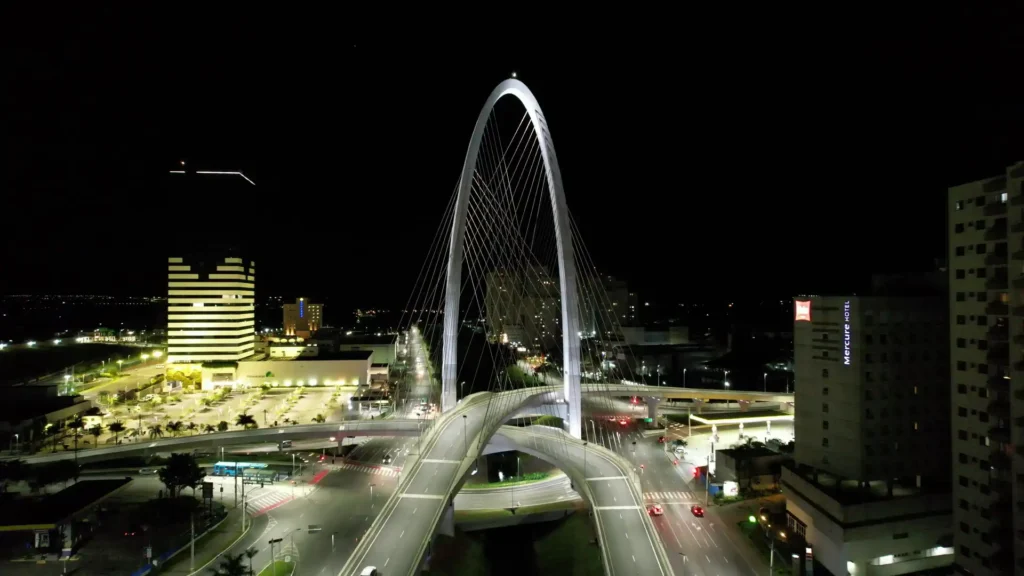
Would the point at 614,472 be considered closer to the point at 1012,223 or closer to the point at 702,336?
the point at 1012,223

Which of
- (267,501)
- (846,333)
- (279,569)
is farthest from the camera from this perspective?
(267,501)

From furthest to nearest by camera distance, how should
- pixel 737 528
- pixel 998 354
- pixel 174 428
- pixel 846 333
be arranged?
pixel 174 428
pixel 737 528
pixel 846 333
pixel 998 354

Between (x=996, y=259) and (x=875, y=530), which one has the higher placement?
(x=996, y=259)

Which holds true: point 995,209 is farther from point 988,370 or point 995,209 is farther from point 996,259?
point 988,370

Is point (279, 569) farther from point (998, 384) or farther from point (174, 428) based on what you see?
point (998, 384)

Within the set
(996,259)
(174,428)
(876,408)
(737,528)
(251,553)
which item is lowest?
(737,528)

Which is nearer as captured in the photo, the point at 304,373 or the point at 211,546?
the point at 211,546

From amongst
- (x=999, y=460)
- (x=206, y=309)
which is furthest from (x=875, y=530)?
(x=206, y=309)

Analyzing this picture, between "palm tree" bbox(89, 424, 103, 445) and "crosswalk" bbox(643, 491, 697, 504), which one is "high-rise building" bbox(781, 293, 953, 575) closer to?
"crosswalk" bbox(643, 491, 697, 504)
